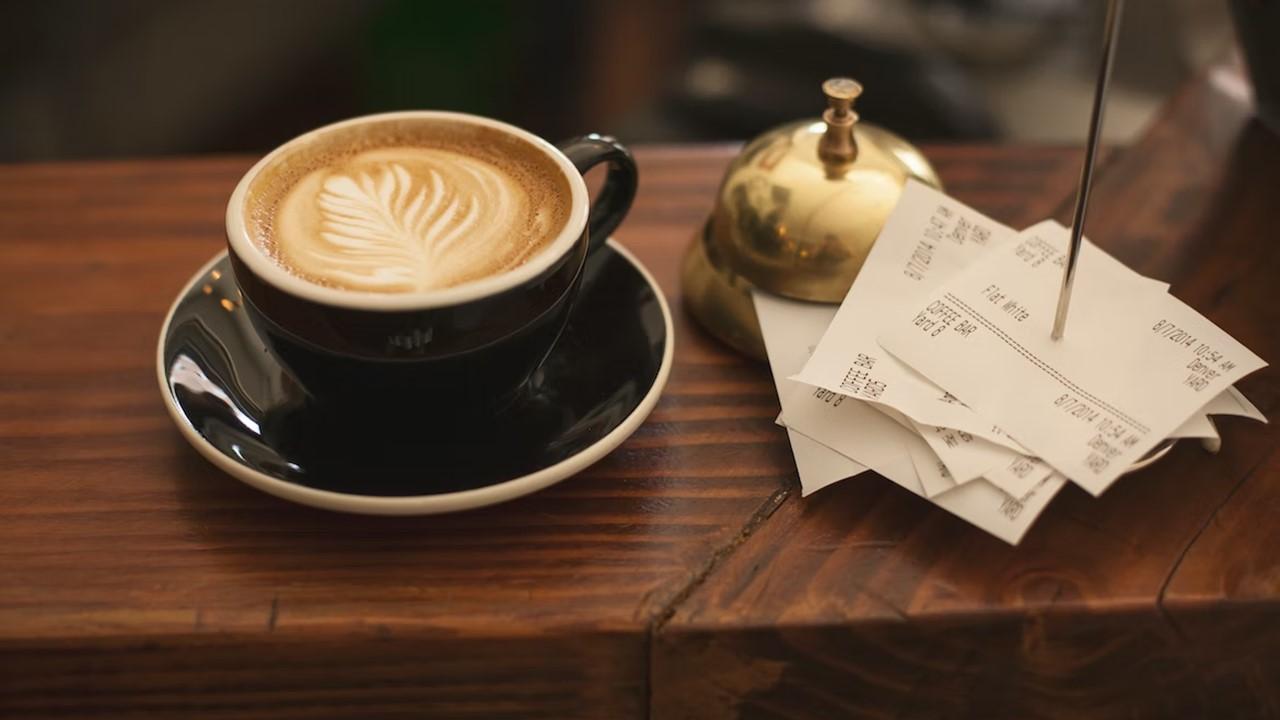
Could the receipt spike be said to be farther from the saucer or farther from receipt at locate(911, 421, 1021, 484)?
the saucer

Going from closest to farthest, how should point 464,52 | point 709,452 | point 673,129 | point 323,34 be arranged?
point 709,452 < point 673,129 < point 464,52 < point 323,34

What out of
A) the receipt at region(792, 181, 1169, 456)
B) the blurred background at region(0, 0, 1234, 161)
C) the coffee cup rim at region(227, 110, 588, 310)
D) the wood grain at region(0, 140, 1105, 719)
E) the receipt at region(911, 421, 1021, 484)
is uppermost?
the coffee cup rim at region(227, 110, 588, 310)

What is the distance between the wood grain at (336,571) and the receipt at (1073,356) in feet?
0.24

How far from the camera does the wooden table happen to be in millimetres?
570

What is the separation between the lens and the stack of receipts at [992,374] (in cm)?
59

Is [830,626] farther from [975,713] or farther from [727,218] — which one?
[727,218]

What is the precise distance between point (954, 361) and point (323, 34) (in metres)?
1.69

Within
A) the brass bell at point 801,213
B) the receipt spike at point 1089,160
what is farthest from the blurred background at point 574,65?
the receipt spike at point 1089,160

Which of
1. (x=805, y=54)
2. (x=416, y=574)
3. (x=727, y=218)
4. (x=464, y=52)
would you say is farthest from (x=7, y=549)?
(x=464, y=52)

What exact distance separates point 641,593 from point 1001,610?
178mm

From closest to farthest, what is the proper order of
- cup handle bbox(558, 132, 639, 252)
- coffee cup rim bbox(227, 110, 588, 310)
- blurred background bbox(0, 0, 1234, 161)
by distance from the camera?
coffee cup rim bbox(227, 110, 588, 310) → cup handle bbox(558, 132, 639, 252) → blurred background bbox(0, 0, 1234, 161)

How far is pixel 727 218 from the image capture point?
2.42 ft

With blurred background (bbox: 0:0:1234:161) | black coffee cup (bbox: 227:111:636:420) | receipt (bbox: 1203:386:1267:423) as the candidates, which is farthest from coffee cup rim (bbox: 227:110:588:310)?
blurred background (bbox: 0:0:1234:161)

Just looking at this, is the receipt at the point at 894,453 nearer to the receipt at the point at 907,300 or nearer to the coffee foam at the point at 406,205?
the receipt at the point at 907,300
